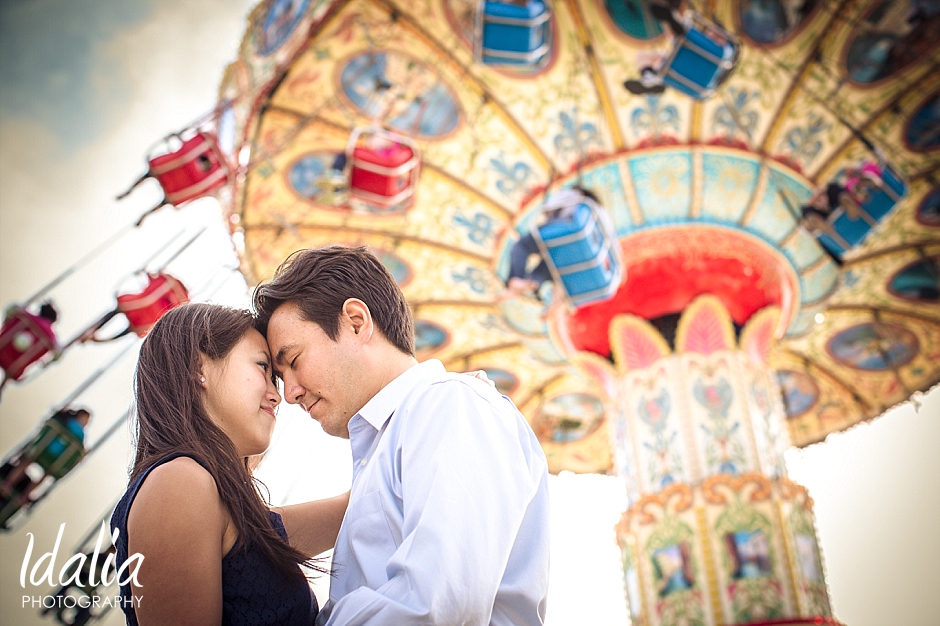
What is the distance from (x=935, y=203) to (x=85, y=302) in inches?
299

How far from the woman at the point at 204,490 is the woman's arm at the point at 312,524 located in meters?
0.25

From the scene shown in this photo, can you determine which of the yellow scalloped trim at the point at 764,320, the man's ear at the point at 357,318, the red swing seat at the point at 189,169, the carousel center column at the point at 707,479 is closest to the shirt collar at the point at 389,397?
the man's ear at the point at 357,318

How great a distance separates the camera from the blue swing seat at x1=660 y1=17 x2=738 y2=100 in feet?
17.3

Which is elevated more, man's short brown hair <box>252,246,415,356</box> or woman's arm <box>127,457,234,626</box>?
man's short brown hair <box>252,246,415,356</box>

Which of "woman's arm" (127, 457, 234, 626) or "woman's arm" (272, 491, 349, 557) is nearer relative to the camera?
"woman's arm" (127, 457, 234, 626)

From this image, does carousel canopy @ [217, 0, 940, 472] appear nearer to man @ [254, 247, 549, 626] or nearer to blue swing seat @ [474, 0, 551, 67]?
blue swing seat @ [474, 0, 551, 67]

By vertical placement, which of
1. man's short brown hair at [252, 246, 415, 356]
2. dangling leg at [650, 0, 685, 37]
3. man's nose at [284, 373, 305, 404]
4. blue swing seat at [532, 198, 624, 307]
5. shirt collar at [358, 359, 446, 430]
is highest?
dangling leg at [650, 0, 685, 37]

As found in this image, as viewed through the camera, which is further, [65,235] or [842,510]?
[842,510]

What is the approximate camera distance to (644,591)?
639 centimetres

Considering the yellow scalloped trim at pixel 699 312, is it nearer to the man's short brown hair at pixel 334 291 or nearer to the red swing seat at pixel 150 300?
the red swing seat at pixel 150 300

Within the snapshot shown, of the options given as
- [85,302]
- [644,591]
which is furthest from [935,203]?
[85,302]

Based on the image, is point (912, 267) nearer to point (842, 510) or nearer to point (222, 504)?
Answer: point (842, 510)

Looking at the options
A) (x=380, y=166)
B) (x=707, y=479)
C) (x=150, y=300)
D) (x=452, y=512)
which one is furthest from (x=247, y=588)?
(x=707, y=479)

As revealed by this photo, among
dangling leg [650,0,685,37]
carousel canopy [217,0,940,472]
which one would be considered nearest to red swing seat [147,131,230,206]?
carousel canopy [217,0,940,472]
